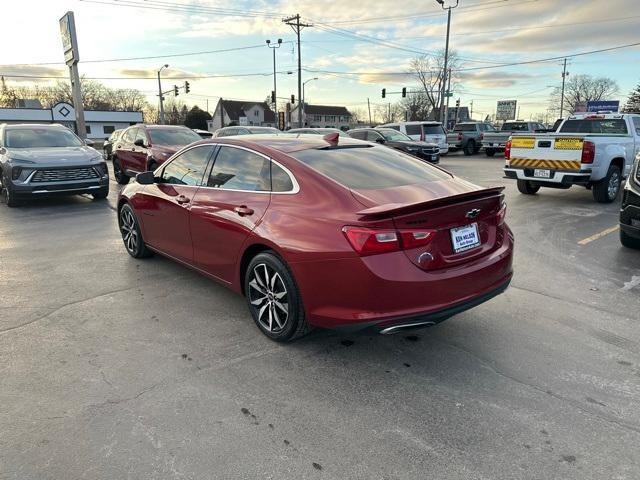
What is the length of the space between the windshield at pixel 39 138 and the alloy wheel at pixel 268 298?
897 cm

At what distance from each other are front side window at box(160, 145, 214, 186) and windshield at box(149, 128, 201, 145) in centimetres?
690

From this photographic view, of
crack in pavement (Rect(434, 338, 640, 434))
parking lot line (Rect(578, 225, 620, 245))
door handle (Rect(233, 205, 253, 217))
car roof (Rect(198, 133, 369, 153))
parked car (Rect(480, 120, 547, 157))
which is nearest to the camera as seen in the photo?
crack in pavement (Rect(434, 338, 640, 434))

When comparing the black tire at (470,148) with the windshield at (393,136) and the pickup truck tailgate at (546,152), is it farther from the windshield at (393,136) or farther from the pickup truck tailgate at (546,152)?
the pickup truck tailgate at (546,152)

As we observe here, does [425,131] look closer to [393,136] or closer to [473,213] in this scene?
[393,136]

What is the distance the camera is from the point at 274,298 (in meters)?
3.57

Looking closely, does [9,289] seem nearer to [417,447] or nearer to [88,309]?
[88,309]

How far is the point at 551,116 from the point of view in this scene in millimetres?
100188

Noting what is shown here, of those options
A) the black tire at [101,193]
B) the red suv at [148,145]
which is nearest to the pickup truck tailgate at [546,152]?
the red suv at [148,145]

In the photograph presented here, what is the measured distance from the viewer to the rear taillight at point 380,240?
9.46 feet

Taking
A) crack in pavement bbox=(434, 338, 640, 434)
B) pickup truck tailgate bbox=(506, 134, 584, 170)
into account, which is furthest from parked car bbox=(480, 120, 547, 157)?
crack in pavement bbox=(434, 338, 640, 434)

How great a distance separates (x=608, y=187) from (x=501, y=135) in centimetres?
1601

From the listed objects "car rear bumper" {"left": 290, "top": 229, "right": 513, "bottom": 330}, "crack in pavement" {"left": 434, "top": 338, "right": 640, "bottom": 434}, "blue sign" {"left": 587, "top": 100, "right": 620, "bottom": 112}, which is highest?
"blue sign" {"left": 587, "top": 100, "right": 620, "bottom": 112}

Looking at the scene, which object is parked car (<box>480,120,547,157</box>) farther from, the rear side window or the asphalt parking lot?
the asphalt parking lot

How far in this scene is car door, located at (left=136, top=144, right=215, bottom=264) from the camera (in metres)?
4.54
